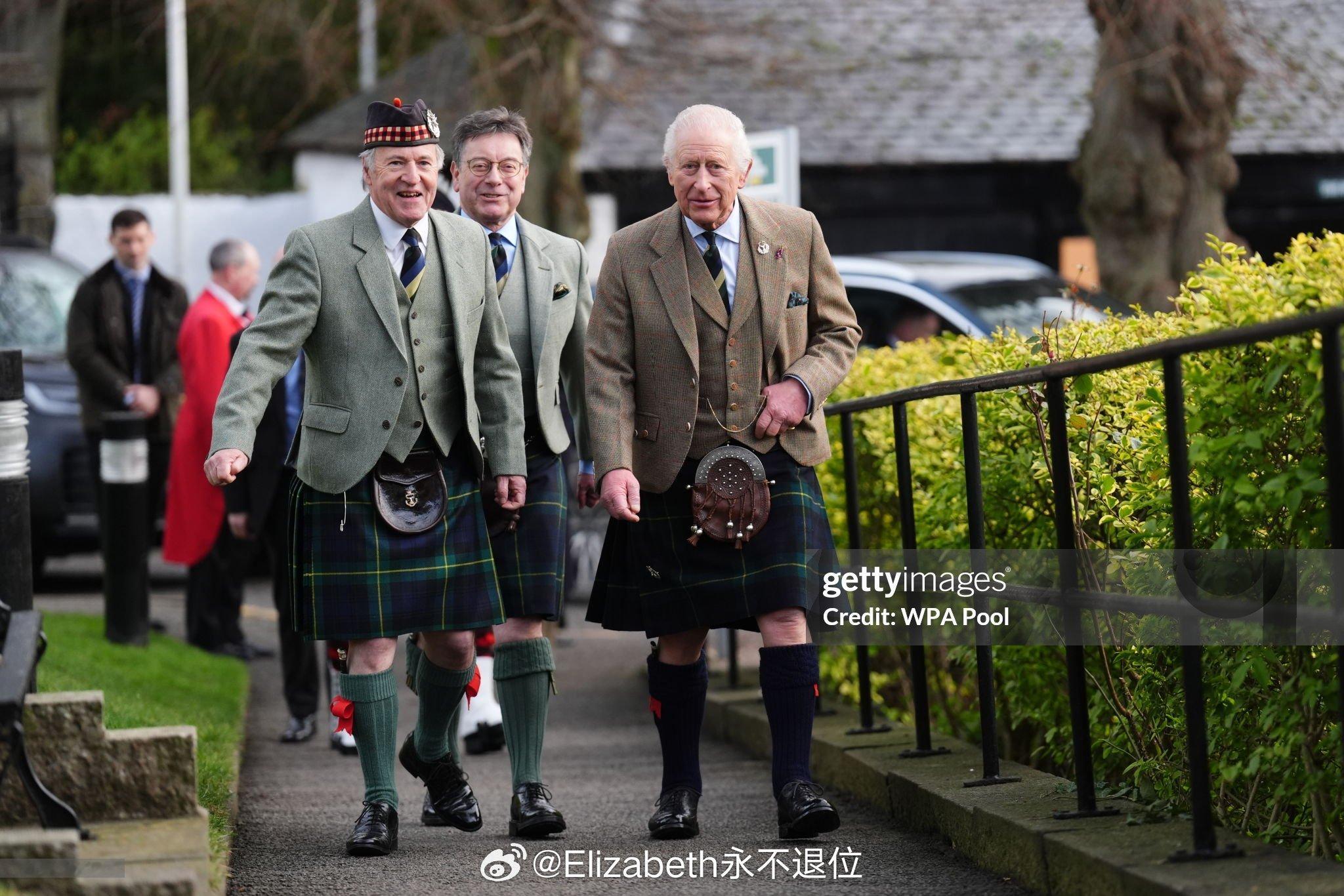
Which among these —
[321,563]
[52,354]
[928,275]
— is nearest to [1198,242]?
[928,275]

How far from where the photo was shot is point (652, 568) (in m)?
5.10

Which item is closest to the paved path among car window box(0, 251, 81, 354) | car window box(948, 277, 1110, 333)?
car window box(948, 277, 1110, 333)

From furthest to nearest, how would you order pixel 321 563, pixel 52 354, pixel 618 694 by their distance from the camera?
1. pixel 52 354
2. pixel 618 694
3. pixel 321 563

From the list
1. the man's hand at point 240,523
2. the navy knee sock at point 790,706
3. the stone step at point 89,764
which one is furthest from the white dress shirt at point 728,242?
the man's hand at point 240,523

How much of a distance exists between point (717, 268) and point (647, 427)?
1.49ft

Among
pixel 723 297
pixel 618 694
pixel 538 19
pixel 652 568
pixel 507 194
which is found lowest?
pixel 618 694

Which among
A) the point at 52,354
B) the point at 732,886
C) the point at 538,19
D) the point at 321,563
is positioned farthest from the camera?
the point at 538,19

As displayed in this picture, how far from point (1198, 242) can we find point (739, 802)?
8.31 m

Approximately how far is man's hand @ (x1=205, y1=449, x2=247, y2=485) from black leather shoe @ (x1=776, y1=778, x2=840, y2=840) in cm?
158

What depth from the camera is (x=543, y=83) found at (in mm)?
15273

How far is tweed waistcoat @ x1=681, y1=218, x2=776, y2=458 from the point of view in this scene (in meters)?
5.01

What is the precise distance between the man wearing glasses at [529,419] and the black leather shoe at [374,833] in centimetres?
23

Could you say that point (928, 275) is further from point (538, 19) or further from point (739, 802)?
point (739, 802)

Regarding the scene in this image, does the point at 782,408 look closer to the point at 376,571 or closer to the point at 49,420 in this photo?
the point at 376,571
